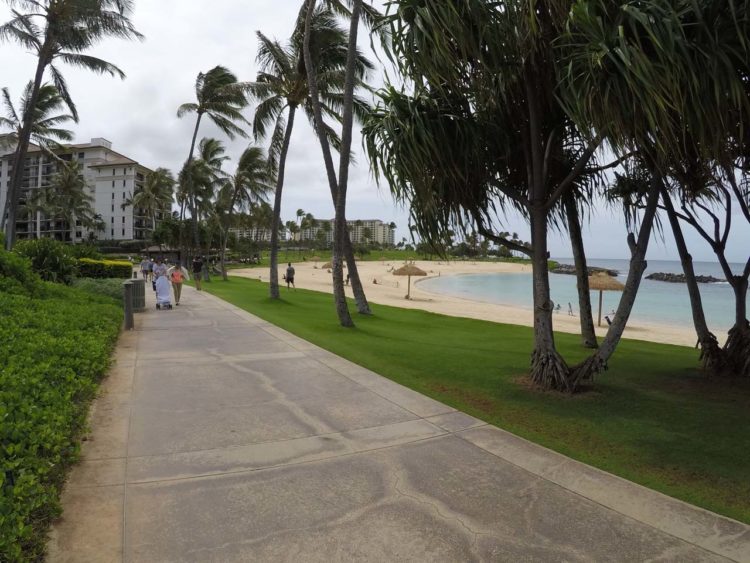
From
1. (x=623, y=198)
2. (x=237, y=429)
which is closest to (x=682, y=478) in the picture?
(x=237, y=429)

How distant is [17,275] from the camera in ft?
30.7

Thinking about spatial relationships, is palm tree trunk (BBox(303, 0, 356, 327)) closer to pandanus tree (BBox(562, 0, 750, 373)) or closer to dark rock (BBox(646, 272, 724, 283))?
pandanus tree (BBox(562, 0, 750, 373))

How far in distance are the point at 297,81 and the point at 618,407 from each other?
15.1 meters

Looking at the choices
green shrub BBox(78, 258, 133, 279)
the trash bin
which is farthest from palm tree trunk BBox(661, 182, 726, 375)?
green shrub BBox(78, 258, 133, 279)

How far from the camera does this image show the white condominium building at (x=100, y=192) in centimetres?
8294

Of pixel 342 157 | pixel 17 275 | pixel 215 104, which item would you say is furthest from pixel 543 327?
pixel 215 104

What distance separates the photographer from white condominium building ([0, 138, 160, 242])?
82.9m

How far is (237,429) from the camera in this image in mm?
4297

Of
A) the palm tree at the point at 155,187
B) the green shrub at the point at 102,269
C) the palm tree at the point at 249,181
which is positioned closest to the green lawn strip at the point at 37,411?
the green shrub at the point at 102,269

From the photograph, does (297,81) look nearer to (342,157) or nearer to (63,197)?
(342,157)

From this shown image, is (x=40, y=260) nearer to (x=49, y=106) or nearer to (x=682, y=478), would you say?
(x=682, y=478)

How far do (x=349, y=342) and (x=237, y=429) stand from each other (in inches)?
195

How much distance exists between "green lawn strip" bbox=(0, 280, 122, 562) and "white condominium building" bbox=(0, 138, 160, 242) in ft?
279

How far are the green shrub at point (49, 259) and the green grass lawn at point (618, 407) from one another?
7.82 metres
